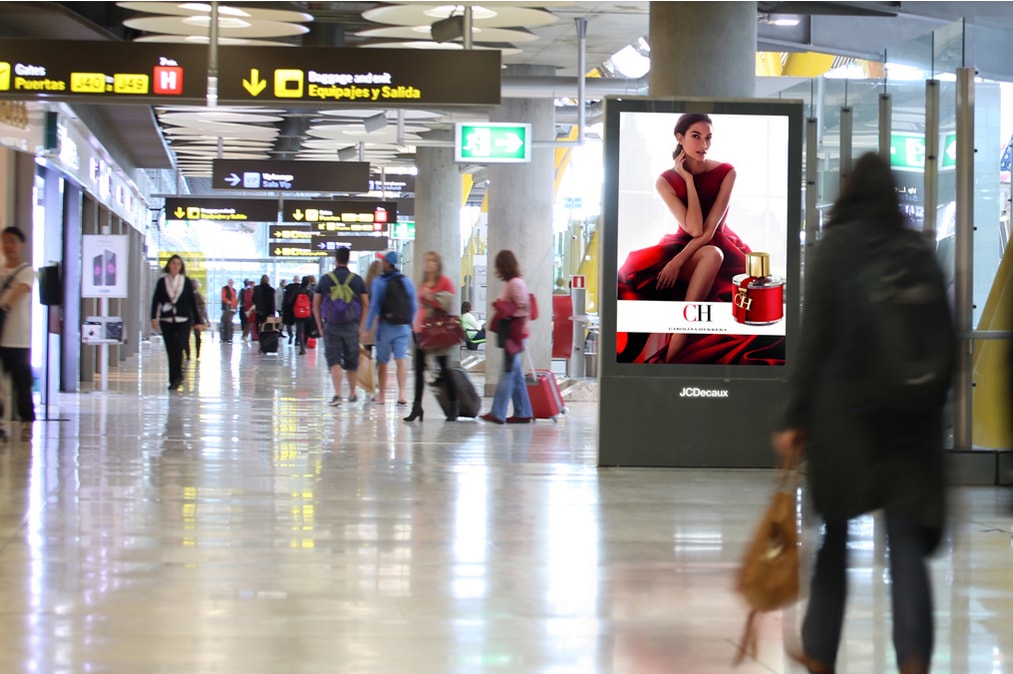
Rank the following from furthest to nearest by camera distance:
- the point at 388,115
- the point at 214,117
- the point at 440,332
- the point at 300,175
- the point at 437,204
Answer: the point at 437,204 < the point at 388,115 < the point at 214,117 < the point at 300,175 < the point at 440,332

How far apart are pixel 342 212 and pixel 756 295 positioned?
2010 centimetres

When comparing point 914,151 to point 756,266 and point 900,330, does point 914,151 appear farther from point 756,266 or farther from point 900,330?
point 900,330

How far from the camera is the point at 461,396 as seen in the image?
1459 cm

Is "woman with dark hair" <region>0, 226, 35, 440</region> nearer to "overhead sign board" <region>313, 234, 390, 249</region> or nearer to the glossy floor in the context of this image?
the glossy floor

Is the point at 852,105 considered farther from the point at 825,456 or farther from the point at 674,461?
the point at 825,456

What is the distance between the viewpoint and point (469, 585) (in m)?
6.11

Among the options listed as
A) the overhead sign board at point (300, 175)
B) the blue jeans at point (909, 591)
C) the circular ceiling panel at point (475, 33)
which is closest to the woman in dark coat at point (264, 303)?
the overhead sign board at point (300, 175)

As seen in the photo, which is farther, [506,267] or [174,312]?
[174,312]

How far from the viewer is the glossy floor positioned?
4.97 m

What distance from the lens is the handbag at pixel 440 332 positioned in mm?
14008

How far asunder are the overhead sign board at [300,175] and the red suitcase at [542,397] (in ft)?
25.6

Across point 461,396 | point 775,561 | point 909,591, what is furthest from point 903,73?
point 909,591

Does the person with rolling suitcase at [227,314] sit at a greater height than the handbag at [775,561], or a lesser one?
greater

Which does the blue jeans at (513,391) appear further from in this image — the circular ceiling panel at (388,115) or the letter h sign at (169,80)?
the circular ceiling panel at (388,115)
